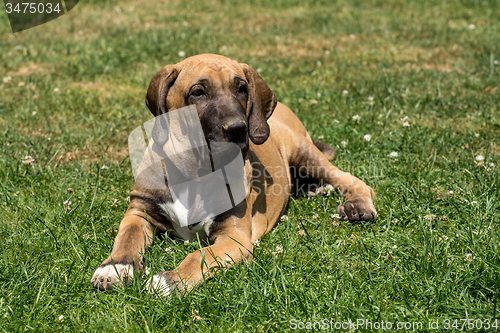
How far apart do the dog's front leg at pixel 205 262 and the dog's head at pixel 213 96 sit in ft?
1.98

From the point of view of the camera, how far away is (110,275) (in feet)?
8.87

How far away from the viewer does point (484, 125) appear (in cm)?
511

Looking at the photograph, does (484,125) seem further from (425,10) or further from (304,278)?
(425,10)

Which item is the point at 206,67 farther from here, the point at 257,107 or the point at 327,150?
the point at 327,150

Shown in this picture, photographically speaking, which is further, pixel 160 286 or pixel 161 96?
pixel 161 96

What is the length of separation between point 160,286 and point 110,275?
321 mm

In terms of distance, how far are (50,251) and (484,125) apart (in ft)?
15.1

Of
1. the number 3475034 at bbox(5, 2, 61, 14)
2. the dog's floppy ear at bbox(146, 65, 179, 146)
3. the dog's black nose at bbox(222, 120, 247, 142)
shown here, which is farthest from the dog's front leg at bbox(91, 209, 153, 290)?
the number 3475034 at bbox(5, 2, 61, 14)

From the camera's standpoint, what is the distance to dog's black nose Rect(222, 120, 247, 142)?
2.71m

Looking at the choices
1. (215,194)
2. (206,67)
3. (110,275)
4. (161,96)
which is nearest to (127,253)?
(110,275)

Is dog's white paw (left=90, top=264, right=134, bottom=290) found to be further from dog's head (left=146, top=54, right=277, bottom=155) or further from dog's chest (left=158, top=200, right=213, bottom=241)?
dog's head (left=146, top=54, right=277, bottom=155)

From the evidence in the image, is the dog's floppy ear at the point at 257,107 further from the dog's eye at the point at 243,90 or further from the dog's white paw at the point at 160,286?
the dog's white paw at the point at 160,286

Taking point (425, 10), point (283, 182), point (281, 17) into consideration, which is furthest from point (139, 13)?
point (283, 182)

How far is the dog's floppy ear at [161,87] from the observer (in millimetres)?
2969
